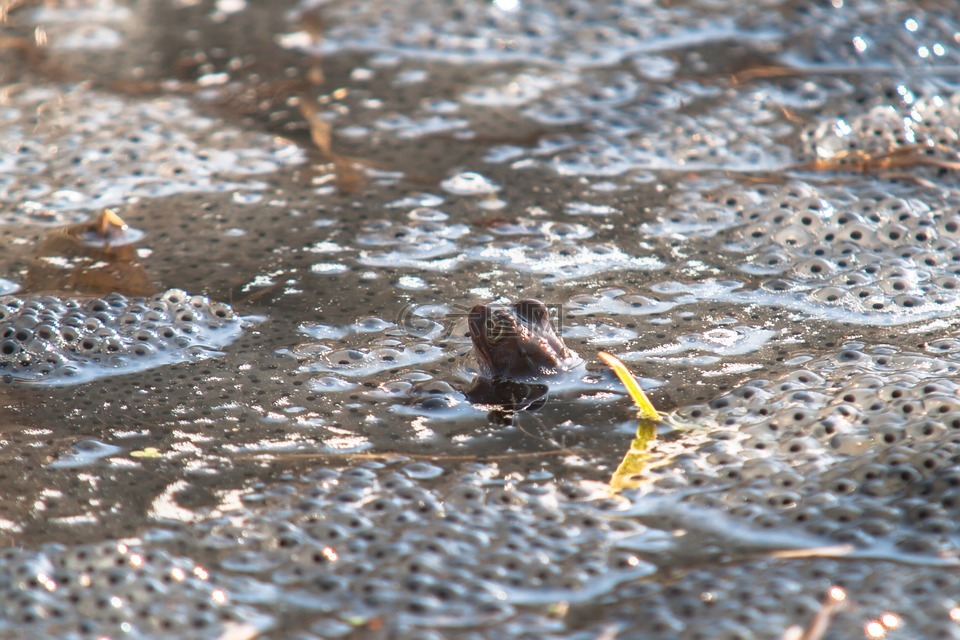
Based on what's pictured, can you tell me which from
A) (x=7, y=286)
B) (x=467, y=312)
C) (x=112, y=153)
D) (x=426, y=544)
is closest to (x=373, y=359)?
(x=467, y=312)

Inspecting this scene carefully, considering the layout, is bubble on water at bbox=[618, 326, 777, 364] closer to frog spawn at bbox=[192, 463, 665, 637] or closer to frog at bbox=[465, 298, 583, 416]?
frog at bbox=[465, 298, 583, 416]

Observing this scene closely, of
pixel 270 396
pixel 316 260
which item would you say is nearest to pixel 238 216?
pixel 316 260

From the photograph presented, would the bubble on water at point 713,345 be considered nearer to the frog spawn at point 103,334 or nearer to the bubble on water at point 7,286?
the frog spawn at point 103,334

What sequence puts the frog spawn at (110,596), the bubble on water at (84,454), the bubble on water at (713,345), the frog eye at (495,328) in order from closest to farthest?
the frog spawn at (110,596) < the bubble on water at (84,454) < the frog eye at (495,328) < the bubble on water at (713,345)

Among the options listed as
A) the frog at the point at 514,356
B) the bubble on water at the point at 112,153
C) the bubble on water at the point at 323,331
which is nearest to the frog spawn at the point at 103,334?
the bubble on water at the point at 323,331

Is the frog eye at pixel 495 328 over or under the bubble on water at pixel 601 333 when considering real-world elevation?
over

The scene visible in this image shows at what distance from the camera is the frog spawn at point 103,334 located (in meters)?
2.79

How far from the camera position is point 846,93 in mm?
3996

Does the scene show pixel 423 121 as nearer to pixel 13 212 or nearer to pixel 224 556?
pixel 13 212

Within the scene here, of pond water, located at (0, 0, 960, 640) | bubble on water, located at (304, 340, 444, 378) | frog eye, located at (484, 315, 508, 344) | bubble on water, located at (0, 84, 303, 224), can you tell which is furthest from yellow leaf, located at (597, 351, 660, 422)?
bubble on water, located at (0, 84, 303, 224)

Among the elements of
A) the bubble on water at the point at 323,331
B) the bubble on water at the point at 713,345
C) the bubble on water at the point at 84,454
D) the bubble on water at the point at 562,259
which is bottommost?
the bubble on water at the point at 84,454

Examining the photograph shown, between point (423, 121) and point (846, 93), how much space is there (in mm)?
1614

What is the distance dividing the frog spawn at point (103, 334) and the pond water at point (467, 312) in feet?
0.03

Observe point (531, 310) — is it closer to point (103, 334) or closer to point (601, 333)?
point (601, 333)
